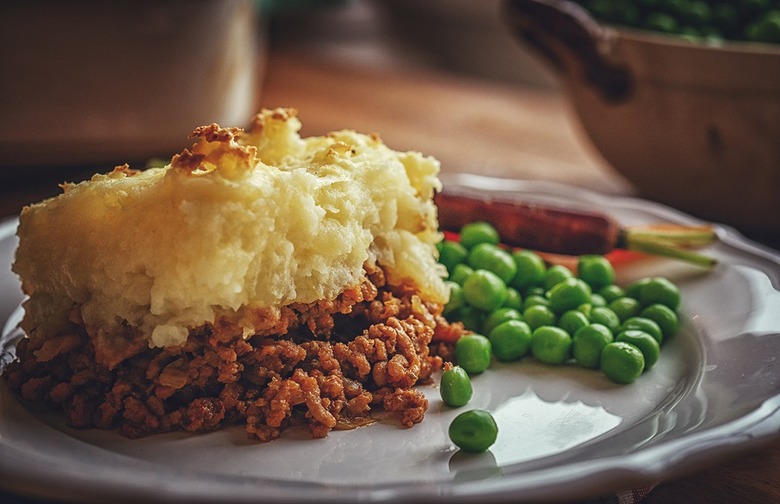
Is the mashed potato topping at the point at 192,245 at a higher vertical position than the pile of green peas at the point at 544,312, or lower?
higher

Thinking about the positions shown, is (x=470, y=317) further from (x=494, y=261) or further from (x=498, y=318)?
(x=494, y=261)

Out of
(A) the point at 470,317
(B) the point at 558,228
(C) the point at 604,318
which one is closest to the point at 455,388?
(A) the point at 470,317

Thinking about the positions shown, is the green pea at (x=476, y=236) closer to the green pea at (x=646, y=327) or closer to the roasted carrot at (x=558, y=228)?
the roasted carrot at (x=558, y=228)

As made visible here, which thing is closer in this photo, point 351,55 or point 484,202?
point 484,202

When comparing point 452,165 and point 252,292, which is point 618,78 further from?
point 252,292

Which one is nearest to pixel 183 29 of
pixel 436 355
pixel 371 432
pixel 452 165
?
pixel 452 165

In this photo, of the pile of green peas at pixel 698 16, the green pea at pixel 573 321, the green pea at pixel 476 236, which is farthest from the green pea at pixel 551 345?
the pile of green peas at pixel 698 16
